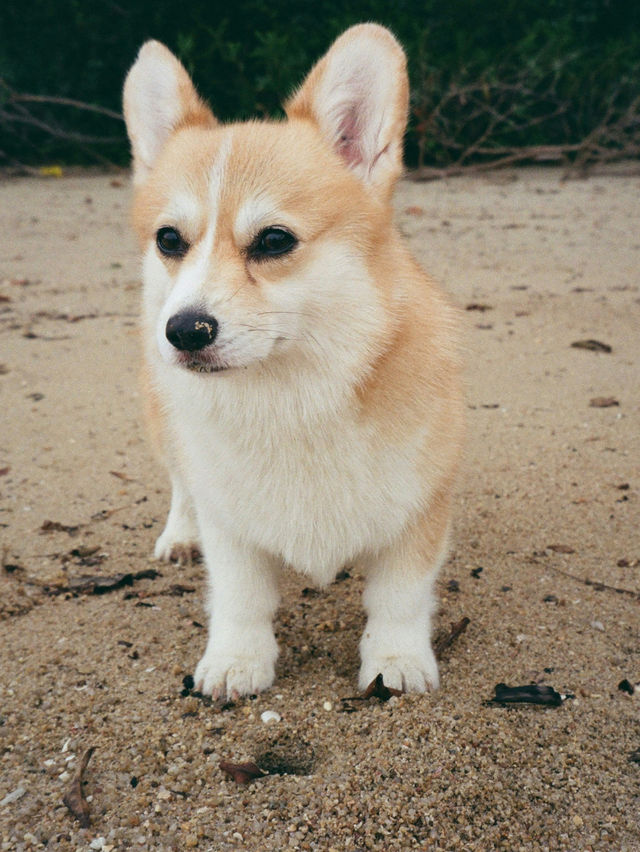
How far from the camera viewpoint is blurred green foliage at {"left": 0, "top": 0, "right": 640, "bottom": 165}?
1129cm

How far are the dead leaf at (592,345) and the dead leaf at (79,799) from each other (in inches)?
162

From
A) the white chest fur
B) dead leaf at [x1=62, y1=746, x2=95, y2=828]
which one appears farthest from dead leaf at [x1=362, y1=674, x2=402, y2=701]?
dead leaf at [x1=62, y1=746, x2=95, y2=828]

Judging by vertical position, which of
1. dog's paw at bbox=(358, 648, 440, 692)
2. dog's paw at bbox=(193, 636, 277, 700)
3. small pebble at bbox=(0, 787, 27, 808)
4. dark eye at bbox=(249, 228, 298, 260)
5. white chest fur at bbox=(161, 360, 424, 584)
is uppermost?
dark eye at bbox=(249, 228, 298, 260)

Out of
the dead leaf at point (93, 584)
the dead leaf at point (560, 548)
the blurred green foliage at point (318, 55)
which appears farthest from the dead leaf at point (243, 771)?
the blurred green foliage at point (318, 55)

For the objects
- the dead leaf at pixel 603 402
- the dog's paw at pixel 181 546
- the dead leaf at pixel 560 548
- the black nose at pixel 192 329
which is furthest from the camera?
the dead leaf at pixel 603 402

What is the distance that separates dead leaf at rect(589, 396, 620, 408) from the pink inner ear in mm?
2443

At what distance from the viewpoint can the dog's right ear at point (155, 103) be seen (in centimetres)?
285

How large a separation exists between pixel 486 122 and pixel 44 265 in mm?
6999

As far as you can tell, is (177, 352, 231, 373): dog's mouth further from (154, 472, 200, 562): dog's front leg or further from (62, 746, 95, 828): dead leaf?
(154, 472, 200, 562): dog's front leg

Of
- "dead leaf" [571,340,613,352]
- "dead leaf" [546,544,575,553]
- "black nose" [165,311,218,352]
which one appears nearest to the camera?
"black nose" [165,311,218,352]

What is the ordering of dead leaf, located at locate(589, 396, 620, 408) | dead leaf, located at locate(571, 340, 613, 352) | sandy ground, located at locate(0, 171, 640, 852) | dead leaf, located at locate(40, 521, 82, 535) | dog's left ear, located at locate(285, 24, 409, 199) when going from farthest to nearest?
dead leaf, located at locate(571, 340, 613, 352)
dead leaf, located at locate(589, 396, 620, 408)
dead leaf, located at locate(40, 521, 82, 535)
dog's left ear, located at locate(285, 24, 409, 199)
sandy ground, located at locate(0, 171, 640, 852)

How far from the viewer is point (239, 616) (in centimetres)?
268

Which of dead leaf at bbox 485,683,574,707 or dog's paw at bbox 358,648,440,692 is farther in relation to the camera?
dog's paw at bbox 358,648,440,692

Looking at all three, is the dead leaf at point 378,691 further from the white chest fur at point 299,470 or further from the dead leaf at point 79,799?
the dead leaf at point 79,799
